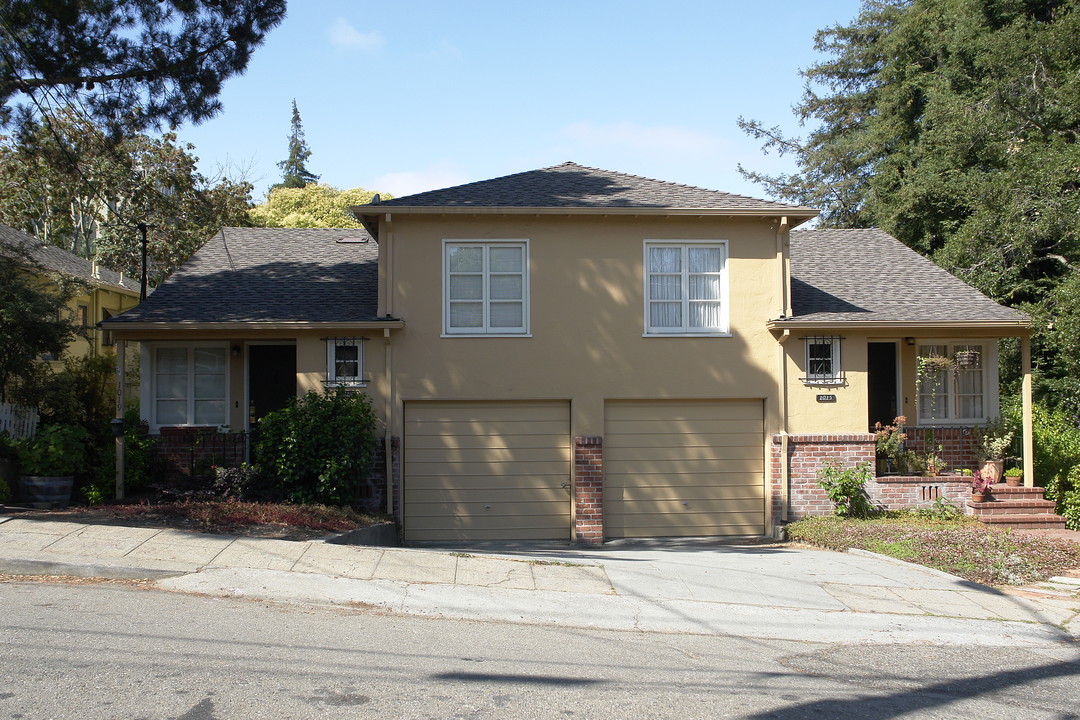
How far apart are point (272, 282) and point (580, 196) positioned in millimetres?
5527

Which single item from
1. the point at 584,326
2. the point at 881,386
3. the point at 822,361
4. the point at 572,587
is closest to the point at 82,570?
the point at 572,587

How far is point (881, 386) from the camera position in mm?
15156

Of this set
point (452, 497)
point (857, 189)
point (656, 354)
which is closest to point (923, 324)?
point (656, 354)

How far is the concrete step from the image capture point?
1343cm

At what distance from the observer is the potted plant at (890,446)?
13.9 meters

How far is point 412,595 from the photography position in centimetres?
834

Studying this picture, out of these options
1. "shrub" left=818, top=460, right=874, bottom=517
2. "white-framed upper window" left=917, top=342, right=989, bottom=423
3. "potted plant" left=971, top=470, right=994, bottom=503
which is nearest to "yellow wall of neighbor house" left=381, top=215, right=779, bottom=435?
"shrub" left=818, top=460, right=874, bottom=517

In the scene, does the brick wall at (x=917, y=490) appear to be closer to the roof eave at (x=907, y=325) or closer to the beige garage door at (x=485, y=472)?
the roof eave at (x=907, y=325)

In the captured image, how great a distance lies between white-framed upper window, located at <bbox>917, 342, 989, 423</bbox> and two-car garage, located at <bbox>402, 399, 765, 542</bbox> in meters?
3.35

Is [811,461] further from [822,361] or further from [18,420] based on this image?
[18,420]

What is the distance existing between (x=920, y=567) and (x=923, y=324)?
447 centimetres

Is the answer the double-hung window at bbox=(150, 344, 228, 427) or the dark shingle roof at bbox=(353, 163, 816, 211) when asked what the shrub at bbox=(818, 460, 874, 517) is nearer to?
the dark shingle roof at bbox=(353, 163, 816, 211)

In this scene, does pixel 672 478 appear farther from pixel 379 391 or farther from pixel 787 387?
pixel 379 391

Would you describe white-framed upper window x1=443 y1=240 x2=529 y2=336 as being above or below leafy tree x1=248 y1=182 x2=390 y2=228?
below
